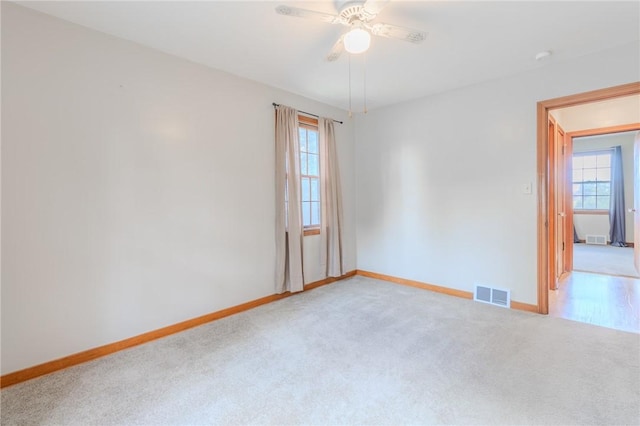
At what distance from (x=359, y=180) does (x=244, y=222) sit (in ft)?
6.86

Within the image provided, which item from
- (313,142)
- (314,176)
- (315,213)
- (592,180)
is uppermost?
(313,142)

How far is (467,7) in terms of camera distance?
2080 millimetres

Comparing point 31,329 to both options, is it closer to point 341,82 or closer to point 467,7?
point 341,82

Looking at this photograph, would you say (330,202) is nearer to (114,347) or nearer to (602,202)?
(114,347)

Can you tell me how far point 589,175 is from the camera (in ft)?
24.4

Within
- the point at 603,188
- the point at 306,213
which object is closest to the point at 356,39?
the point at 306,213

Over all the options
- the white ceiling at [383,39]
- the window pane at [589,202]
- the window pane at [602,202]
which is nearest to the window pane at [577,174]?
the window pane at [589,202]

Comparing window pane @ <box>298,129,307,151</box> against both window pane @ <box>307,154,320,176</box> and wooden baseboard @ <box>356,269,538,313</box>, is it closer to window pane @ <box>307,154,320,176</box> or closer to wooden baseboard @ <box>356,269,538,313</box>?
window pane @ <box>307,154,320,176</box>

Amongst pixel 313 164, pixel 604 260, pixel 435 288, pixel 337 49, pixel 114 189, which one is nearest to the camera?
pixel 337 49

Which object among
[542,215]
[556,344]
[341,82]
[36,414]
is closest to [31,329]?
[36,414]

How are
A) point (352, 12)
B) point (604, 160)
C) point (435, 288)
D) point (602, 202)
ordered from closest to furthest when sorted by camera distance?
point (352, 12)
point (435, 288)
point (604, 160)
point (602, 202)

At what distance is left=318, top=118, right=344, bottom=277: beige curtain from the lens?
13.5ft

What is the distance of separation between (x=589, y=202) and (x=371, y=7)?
8621mm

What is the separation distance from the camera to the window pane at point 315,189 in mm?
4109
